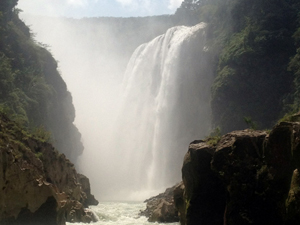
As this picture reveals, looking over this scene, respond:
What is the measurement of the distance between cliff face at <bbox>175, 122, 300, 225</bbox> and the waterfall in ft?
88.5

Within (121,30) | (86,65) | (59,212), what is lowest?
(59,212)

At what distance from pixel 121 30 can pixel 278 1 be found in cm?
5484

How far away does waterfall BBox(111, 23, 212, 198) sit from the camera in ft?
136

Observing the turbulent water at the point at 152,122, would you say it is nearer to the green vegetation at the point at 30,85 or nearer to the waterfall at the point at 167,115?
the waterfall at the point at 167,115

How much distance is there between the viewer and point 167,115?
44.2 meters

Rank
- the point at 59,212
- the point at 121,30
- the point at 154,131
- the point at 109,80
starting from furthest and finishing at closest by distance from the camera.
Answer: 1. the point at 121,30
2. the point at 109,80
3. the point at 154,131
4. the point at 59,212

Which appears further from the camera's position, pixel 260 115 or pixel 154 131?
pixel 154 131

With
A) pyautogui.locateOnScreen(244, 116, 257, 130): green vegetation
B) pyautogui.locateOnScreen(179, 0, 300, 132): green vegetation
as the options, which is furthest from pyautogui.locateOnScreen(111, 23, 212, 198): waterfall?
pyautogui.locateOnScreen(244, 116, 257, 130): green vegetation

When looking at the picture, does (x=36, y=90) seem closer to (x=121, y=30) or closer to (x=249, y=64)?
(x=249, y=64)

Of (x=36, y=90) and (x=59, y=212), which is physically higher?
(x=36, y=90)

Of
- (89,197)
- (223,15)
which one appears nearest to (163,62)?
(223,15)

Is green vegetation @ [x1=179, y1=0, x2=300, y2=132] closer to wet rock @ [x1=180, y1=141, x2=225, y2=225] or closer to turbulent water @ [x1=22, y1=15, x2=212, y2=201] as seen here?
turbulent water @ [x1=22, y1=15, x2=212, y2=201]

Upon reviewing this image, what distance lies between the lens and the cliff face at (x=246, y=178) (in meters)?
9.25

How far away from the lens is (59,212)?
562 inches
